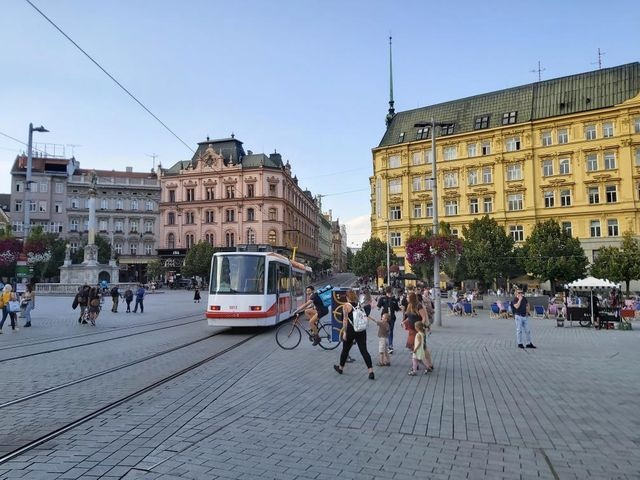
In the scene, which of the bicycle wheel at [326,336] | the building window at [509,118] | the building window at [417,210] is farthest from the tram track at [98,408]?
the building window at [509,118]

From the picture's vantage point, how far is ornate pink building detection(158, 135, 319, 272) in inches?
3024

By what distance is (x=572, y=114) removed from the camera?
49.2 m

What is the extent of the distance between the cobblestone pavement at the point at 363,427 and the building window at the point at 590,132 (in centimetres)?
4479

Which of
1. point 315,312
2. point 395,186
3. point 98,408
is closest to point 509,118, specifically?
point 395,186

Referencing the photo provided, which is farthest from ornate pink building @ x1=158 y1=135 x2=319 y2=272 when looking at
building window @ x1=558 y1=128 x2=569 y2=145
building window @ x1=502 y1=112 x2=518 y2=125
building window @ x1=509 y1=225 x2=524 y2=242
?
building window @ x1=558 y1=128 x2=569 y2=145

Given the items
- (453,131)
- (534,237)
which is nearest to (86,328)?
(534,237)

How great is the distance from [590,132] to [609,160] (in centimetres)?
345

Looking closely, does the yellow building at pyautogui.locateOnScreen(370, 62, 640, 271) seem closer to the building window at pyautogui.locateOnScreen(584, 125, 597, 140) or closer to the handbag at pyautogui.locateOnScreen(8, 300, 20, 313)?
the building window at pyautogui.locateOnScreen(584, 125, 597, 140)

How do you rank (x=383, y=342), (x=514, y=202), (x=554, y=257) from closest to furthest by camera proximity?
(x=383, y=342), (x=554, y=257), (x=514, y=202)

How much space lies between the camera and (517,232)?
51.3 metres

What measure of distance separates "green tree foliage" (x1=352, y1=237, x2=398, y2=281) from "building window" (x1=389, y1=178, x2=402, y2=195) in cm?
618

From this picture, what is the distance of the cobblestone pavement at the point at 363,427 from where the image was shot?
4867 millimetres

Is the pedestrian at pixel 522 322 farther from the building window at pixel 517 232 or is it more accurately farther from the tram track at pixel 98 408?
the building window at pixel 517 232

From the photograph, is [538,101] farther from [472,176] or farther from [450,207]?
[450,207]
